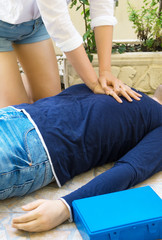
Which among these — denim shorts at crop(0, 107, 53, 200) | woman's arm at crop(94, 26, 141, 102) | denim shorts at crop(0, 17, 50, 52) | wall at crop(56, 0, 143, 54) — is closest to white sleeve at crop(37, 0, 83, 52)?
woman's arm at crop(94, 26, 141, 102)

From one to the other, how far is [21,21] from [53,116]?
770mm

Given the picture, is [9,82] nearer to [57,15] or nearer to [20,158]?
[57,15]

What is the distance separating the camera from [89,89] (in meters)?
1.58

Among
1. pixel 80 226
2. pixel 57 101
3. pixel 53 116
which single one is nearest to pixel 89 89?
pixel 57 101

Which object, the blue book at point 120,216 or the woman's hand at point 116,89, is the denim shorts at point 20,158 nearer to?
the blue book at point 120,216

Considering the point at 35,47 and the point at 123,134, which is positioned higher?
the point at 35,47

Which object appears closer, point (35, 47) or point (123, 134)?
point (123, 134)

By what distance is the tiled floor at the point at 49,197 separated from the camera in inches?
43.3

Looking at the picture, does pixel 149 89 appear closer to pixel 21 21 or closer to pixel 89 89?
pixel 89 89

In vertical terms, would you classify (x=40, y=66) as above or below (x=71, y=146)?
above

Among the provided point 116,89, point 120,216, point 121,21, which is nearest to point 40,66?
point 116,89

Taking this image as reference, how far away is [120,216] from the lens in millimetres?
1027

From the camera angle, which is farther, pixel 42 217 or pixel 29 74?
pixel 29 74

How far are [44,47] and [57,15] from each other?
0.54 meters
